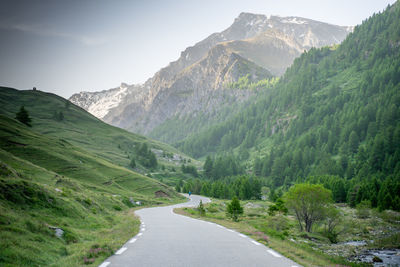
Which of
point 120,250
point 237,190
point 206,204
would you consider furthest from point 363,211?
point 120,250

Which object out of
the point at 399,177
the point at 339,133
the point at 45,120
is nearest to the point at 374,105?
the point at 339,133

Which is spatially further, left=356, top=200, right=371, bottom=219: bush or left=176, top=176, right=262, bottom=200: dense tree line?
left=176, top=176, right=262, bottom=200: dense tree line

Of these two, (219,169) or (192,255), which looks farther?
(219,169)

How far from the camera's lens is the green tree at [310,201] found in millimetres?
46469

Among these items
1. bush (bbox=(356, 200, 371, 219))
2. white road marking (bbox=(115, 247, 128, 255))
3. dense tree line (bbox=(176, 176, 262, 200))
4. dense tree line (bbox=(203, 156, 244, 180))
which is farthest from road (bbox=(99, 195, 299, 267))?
dense tree line (bbox=(203, 156, 244, 180))

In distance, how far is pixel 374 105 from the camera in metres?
173

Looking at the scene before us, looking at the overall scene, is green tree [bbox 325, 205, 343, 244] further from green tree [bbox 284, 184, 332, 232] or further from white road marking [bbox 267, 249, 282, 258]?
white road marking [bbox 267, 249, 282, 258]

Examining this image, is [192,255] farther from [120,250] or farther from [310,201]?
[310,201]

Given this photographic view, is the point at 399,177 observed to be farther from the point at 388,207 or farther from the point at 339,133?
the point at 339,133

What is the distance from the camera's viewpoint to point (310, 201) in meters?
46.8

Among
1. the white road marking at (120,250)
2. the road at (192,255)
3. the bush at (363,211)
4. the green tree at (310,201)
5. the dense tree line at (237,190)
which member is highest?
the road at (192,255)

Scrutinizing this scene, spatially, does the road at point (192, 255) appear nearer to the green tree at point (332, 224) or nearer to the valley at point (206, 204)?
the valley at point (206, 204)

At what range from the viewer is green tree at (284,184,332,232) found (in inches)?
1829

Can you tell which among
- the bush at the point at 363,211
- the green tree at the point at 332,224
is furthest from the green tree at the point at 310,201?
the bush at the point at 363,211
